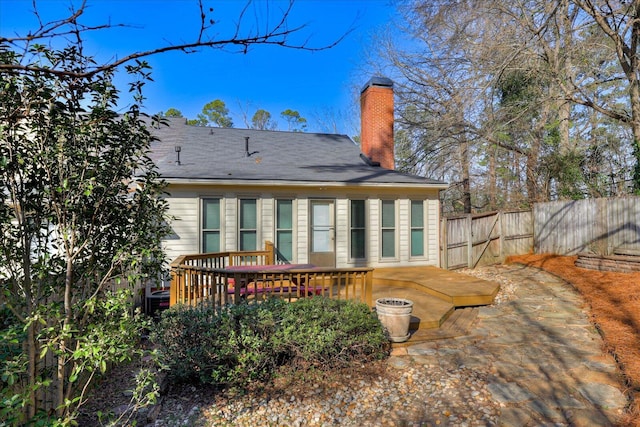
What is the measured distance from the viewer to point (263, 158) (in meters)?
10.4

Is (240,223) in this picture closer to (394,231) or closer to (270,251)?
(270,251)

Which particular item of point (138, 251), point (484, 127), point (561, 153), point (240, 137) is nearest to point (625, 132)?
point (561, 153)

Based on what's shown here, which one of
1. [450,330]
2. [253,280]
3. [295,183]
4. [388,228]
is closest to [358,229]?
[388,228]

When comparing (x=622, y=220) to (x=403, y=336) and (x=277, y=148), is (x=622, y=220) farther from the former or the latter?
(x=277, y=148)

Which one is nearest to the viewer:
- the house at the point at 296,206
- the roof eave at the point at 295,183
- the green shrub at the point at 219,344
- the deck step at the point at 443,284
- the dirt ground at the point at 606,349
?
the dirt ground at the point at 606,349

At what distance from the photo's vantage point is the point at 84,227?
248cm

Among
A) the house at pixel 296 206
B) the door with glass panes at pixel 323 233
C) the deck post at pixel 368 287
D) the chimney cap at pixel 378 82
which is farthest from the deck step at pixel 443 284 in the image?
the chimney cap at pixel 378 82

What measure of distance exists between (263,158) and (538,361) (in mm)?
8283

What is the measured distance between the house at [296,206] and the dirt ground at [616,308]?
3.37m

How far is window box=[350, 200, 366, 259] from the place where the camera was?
9367mm

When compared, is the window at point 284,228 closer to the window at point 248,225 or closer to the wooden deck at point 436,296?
the window at point 248,225

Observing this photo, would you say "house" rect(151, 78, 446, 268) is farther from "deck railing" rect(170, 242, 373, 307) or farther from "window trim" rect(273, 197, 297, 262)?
"deck railing" rect(170, 242, 373, 307)

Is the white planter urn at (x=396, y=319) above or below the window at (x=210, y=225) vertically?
below

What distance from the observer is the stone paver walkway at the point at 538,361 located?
3.21 m
